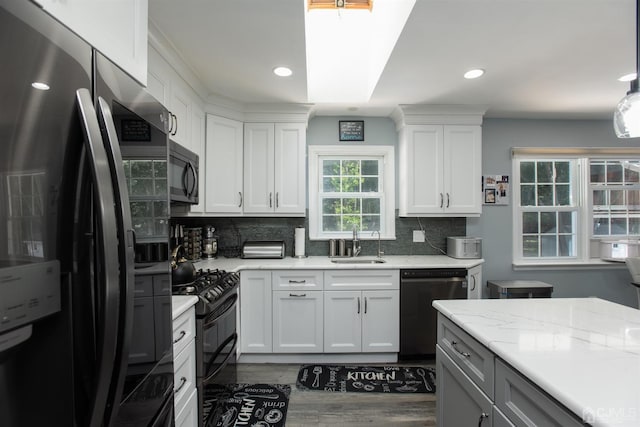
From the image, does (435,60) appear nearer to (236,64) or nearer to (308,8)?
(308,8)

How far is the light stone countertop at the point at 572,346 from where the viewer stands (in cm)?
73

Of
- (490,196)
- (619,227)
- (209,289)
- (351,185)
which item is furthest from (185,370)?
(619,227)

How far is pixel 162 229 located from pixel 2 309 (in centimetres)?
53

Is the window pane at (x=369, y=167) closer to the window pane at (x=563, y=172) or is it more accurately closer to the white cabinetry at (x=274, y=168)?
the white cabinetry at (x=274, y=168)

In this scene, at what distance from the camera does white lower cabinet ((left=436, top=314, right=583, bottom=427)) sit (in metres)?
0.86

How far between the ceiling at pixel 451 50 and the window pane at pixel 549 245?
1481mm

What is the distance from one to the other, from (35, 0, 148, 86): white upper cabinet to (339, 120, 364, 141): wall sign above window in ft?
8.04

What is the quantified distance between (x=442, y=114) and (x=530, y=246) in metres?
1.90

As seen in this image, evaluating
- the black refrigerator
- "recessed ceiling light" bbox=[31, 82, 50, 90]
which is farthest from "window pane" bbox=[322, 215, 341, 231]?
"recessed ceiling light" bbox=[31, 82, 50, 90]

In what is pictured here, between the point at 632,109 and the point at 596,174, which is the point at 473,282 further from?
the point at 596,174

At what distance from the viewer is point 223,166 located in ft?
9.50

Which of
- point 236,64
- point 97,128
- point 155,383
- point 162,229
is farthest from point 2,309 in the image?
point 236,64

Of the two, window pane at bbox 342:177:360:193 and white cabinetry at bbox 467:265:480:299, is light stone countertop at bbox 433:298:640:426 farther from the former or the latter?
window pane at bbox 342:177:360:193

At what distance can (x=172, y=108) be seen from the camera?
2129 mm
